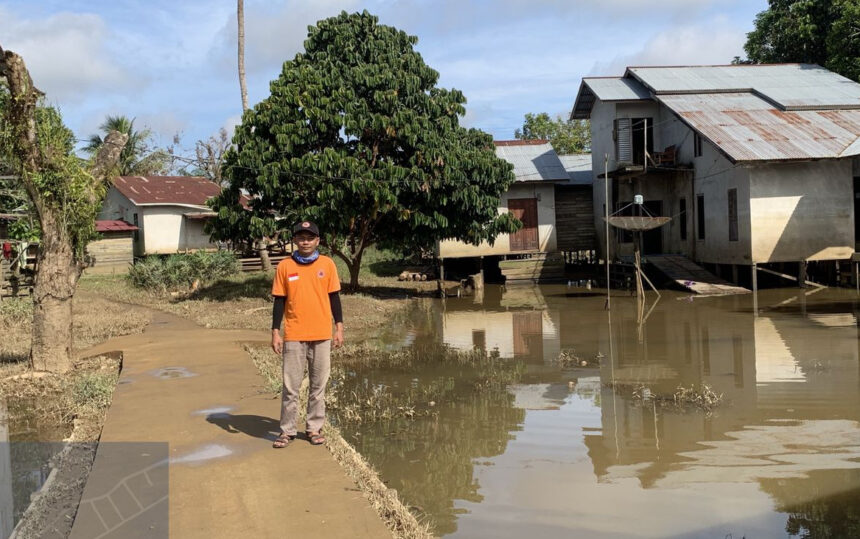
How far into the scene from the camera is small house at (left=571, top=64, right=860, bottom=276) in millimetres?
21000

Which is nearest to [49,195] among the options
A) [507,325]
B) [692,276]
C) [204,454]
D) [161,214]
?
[204,454]

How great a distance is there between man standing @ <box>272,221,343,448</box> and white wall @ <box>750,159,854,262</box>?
18.1 meters

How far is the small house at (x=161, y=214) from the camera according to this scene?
33.0 metres

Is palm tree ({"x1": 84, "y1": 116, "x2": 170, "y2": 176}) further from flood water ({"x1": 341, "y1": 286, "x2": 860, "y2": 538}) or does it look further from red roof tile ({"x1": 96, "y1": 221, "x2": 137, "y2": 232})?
flood water ({"x1": 341, "y1": 286, "x2": 860, "y2": 538})

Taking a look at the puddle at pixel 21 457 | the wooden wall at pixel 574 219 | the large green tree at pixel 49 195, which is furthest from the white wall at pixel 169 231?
the puddle at pixel 21 457

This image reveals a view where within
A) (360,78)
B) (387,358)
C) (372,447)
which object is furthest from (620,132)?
(372,447)

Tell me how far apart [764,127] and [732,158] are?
10.3 feet

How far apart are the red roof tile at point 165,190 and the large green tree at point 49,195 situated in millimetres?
24395

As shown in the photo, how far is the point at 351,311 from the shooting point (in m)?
18.5

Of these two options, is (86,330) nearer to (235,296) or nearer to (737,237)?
(235,296)

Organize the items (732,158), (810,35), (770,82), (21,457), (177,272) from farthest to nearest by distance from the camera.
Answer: (810,35), (770,82), (177,272), (732,158), (21,457)

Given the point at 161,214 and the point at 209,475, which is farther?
the point at 161,214

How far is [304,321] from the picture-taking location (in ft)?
19.2

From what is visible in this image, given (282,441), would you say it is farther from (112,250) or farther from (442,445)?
(112,250)
